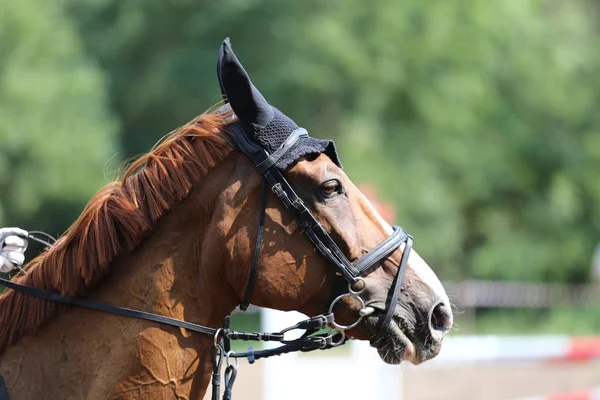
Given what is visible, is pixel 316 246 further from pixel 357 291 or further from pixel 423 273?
pixel 423 273

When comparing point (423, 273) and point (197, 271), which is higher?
point (423, 273)

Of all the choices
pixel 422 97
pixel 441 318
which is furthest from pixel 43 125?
pixel 441 318

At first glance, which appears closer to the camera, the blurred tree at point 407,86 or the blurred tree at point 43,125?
the blurred tree at point 43,125

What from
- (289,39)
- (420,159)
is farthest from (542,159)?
(289,39)

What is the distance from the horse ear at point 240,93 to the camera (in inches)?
119

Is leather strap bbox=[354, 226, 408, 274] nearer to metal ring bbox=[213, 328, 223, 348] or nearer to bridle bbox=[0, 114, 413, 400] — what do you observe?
bridle bbox=[0, 114, 413, 400]

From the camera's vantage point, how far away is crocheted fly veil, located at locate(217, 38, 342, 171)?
3059 millimetres

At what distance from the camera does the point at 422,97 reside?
22.0 m

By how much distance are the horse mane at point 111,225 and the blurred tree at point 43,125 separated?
1295 cm

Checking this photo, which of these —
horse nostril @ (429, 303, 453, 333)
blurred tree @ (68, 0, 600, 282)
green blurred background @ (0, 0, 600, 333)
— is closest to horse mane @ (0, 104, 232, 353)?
horse nostril @ (429, 303, 453, 333)

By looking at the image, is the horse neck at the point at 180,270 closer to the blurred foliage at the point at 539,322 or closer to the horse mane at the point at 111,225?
the horse mane at the point at 111,225

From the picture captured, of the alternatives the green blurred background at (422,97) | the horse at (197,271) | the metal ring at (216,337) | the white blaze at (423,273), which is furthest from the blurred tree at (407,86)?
the metal ring at (216,337)

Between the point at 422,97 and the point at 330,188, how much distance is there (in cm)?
1926

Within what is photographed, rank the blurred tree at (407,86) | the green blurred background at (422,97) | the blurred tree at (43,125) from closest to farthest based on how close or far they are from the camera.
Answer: the blurred tree at (43,125), the green blurred background at (422,97), the blurred tree at (407,86)
